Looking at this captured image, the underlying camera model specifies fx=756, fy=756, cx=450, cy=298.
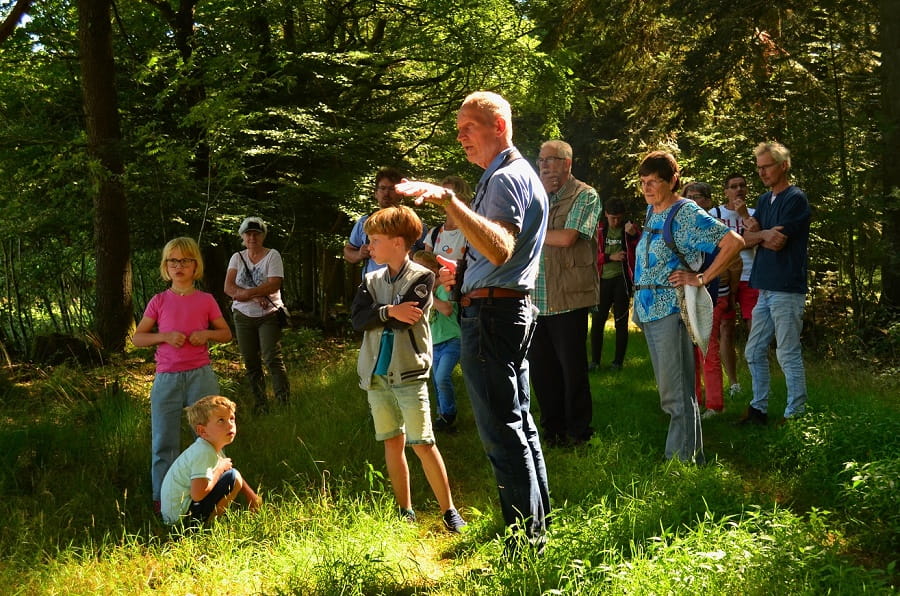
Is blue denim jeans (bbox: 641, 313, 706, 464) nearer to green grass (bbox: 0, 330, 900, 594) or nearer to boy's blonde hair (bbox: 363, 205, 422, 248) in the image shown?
green grass (bbox: 0, 330, 900, 594)

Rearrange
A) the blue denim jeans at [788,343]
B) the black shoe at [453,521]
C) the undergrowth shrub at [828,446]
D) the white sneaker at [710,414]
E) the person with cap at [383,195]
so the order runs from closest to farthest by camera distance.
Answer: the black shoe at [453,521]
the undergrowth shrub at [828,446]
the blue denim jeans at [788,343]
the person with cap at [383,195]
the white sneaker at [710,414]

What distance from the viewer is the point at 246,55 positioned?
9273mm

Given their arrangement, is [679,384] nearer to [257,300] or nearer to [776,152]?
[776,152]

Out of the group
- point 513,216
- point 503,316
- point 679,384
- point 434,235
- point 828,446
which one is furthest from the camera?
point 434,235

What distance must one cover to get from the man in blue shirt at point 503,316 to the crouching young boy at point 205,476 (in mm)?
1774

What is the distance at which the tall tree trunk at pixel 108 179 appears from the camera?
9414 millimetres

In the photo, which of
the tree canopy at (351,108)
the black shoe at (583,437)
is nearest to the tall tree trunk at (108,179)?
the tree canopy at (351,108)

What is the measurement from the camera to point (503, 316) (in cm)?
354

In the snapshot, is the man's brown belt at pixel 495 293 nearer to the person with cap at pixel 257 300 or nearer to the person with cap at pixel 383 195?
the person with cap at pixel 383 195

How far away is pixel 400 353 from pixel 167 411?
172 cm

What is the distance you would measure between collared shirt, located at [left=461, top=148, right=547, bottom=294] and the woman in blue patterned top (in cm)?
164

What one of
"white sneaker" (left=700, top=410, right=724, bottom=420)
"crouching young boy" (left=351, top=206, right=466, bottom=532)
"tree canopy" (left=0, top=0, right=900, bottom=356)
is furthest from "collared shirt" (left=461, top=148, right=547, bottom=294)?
"tree canopy" (left=0, top=0, right=900, bottom=356)

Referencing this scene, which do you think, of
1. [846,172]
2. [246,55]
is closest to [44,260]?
[246,55]

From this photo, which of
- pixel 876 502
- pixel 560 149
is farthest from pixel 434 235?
pixel 876 502
